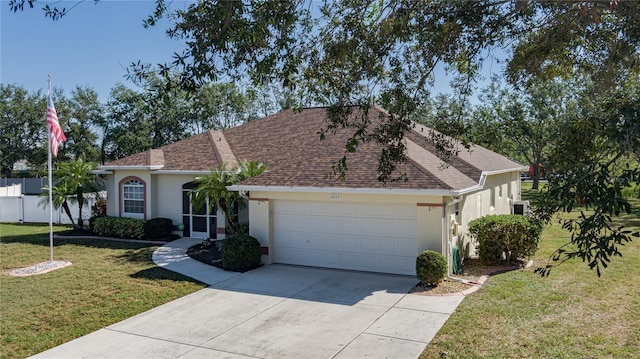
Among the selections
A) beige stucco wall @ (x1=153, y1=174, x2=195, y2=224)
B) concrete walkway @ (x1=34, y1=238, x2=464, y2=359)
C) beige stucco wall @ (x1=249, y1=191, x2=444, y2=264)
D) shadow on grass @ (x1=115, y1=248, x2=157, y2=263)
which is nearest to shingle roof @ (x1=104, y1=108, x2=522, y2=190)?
beige stucco wall @ (x1=249, y1=191, x2=444, y2=264)

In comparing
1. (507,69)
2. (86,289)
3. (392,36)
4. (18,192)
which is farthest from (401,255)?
(18,192)

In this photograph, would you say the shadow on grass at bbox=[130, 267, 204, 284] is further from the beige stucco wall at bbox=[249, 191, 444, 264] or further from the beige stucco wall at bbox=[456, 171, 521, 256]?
the beige stucco wall at bbox=[456, 171, 521, 256]

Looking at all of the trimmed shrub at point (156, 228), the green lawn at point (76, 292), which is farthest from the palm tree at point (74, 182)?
the trimmed shrub at point (156, 228)

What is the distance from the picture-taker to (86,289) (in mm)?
12109

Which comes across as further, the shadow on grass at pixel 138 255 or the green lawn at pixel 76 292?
the shadow on grass at pixel 138 255

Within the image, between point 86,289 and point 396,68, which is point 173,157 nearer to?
point 86,289

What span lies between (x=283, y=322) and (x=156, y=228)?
1181 cm

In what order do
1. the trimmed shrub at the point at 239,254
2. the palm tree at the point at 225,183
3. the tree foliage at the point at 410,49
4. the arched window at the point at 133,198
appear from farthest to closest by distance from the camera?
the arched window at the point at 133,198 < the palm tree at the point at 225,183 < the trimmed shrub at the point at 239,254 < the tree foliage at the point at 410,49

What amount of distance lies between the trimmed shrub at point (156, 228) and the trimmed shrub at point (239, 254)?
22.0 feet

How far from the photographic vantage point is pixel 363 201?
45.0 ft

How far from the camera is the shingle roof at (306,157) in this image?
44.8 ft

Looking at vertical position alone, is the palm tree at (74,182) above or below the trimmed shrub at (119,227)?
above

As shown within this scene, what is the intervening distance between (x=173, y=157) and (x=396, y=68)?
586 inches

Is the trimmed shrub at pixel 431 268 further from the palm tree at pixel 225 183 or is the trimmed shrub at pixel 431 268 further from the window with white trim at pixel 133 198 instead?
the window with white trim at pixel 133 198
